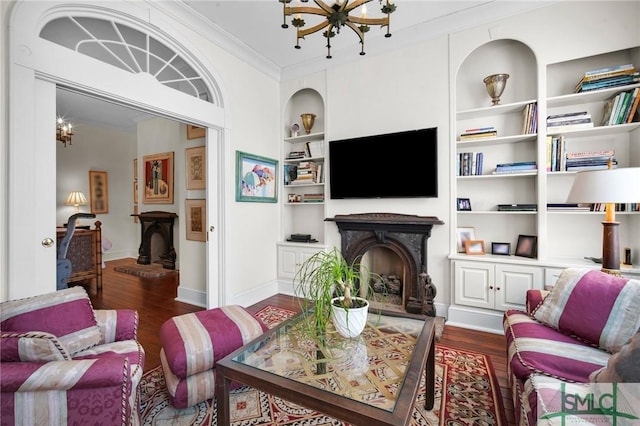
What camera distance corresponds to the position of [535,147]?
270 centimetres

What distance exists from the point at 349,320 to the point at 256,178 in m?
2.51

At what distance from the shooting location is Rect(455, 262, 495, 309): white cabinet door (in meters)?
2.65

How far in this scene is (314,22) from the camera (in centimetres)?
281

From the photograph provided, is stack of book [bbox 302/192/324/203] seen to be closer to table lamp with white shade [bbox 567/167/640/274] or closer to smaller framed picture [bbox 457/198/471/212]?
smaller framed picture [bbox 457/198/471/212]

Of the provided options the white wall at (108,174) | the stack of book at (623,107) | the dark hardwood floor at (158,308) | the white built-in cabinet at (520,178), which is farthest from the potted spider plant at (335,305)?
the white wall at (108,174)

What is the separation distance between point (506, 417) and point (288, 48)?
12.4 ft

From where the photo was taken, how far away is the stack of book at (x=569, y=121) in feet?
7.95

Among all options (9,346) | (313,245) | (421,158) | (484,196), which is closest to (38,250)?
(9,346)

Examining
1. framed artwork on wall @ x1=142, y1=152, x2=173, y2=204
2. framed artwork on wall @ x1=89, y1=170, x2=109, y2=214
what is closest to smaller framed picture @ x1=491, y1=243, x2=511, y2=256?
framed artwork on wall @ x1=142, y1=152, x2=173, y2=204

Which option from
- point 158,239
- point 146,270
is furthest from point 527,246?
point 158,239

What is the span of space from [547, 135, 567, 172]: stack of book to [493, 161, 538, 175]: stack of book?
0.38 feet

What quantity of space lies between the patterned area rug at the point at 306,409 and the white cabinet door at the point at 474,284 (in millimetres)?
848

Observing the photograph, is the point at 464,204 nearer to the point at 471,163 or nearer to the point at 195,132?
the point at 471,163

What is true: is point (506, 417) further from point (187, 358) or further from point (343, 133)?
point (343, 133)
